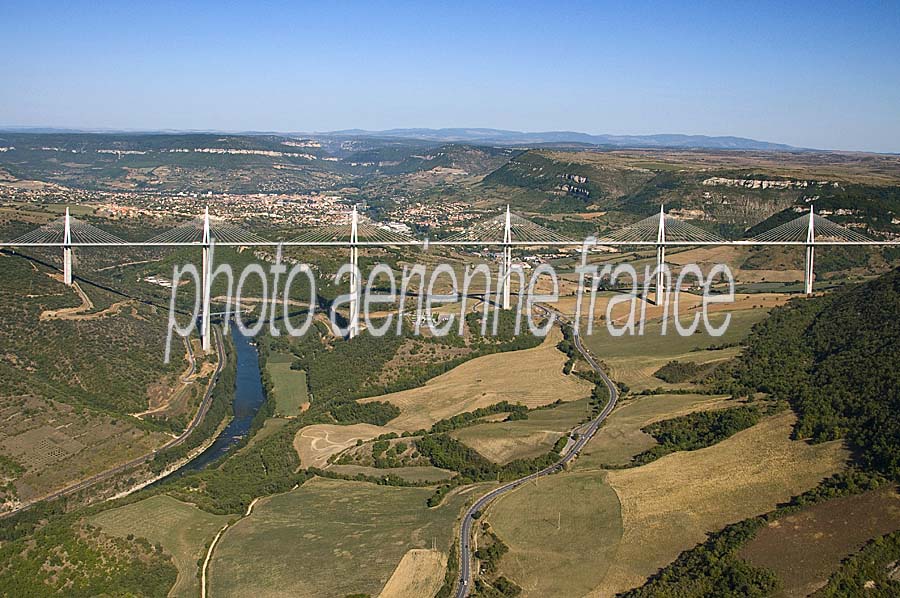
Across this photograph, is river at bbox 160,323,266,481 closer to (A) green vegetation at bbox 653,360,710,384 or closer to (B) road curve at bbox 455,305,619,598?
(B) road curve at bbox 455,305,619,598

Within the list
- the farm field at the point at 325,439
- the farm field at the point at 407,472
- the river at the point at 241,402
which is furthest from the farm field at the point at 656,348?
the river at the point at 241,402

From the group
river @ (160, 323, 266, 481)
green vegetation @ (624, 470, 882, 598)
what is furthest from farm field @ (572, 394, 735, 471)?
river @ (160, 323, 266, 481)

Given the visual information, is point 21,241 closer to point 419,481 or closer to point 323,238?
point 323,238

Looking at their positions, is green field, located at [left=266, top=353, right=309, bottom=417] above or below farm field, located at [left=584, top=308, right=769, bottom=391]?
below

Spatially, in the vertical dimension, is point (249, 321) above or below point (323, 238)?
below

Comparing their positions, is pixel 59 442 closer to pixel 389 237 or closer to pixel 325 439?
pixel 325 439

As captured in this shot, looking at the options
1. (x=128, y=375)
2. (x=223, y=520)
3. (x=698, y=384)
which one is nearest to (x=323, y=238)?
(x=128, y=375)

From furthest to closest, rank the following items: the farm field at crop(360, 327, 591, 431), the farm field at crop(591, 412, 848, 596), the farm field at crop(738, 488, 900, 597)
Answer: the farm field at crop(360, 327, 591, 431), the farm field at crop(591, 412, 848, 596), the farm field at crop(738, 488, 900, 597)
